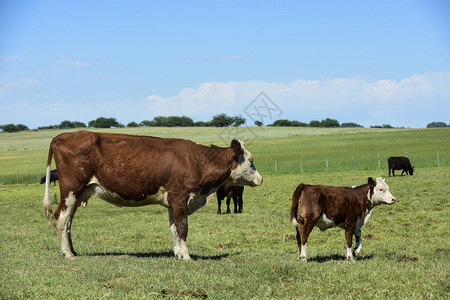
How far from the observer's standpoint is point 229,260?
10.2 metres

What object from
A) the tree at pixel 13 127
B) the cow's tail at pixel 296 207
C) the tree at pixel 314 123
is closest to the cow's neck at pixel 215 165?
the cow's tail at pixel 296 207

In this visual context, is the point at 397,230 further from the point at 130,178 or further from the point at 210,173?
the point at 130,178

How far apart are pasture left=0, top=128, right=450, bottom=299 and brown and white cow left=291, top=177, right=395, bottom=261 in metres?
0.69

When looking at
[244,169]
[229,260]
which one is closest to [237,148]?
[244,169]

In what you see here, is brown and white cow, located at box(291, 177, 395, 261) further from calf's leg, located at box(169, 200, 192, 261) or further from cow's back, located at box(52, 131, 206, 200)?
cow's back, located at box(52, 131, 206, 200)

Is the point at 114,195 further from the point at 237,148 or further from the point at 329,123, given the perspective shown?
the point at 329,123

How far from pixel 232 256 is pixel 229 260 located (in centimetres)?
71

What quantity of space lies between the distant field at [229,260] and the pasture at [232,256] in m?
0.02

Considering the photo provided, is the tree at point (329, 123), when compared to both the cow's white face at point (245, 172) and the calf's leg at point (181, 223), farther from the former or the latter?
the calf's leg at point (181, 223)

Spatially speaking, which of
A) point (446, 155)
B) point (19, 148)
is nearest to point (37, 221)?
point (446, 155)

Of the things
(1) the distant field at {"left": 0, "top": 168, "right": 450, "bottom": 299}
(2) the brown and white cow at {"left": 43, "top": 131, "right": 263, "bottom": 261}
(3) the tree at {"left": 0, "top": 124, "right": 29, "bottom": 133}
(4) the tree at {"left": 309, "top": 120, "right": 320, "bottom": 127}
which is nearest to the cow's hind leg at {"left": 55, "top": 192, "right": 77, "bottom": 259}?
(2) the brown and white cow at {"left": 43, "top": 131, "right": 263, "bottom": 261}

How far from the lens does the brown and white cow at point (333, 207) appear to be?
411 inches

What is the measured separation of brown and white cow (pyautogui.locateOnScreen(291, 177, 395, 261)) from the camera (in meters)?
10.4

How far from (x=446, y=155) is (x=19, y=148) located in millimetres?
71184
